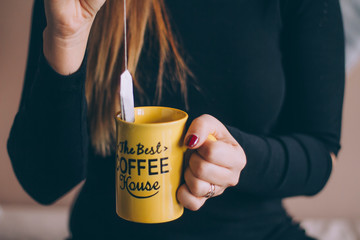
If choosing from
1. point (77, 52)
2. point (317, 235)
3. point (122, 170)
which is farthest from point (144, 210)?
point (317, 235)

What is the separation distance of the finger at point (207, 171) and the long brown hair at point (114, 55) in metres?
0.32

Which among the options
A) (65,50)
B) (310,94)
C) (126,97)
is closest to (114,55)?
(65,50)

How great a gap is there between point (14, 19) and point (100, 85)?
87cm

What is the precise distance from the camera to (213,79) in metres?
0.83

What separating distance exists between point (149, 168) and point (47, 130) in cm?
31

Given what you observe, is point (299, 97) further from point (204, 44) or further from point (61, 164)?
point (61, 164)

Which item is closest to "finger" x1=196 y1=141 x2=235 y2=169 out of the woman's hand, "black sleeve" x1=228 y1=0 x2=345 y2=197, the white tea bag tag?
the woman's hand

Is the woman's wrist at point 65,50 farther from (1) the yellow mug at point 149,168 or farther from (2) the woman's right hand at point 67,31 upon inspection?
(1) the yellow mug at point 149,168

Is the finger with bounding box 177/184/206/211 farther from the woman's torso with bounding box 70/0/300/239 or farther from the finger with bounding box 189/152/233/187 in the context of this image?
the woman's torso with bounding box 70/0/300/239

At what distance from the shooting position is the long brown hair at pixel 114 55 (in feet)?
2.51

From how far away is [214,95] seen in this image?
832mm

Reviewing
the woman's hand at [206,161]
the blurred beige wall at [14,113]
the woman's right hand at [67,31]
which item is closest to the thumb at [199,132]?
the woman's hand at [206,161]

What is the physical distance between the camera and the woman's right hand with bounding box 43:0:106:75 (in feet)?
1.75

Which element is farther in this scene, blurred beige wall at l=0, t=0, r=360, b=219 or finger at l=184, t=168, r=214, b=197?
blurred beige wall at l=0, t=0, r=360, b=219
